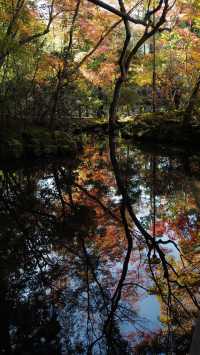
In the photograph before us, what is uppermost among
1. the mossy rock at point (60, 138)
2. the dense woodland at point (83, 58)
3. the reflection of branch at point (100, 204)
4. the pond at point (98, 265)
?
the dense woodland at point (83, 58)

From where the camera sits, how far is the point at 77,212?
708 cm

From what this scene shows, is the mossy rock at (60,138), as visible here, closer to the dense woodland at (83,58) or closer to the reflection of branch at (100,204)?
the dense woodland at (83,58)

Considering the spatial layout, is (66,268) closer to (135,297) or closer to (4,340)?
(135,297)

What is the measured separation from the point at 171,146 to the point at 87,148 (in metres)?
3.65

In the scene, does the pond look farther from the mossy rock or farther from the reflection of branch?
the mossy rock

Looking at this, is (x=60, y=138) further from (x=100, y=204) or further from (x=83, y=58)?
(x=100, y=204)

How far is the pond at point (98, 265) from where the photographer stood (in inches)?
129

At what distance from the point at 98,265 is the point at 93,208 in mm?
2640

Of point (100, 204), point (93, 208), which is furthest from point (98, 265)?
point (100, 204)

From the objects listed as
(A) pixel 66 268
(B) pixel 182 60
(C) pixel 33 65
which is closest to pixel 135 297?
(A) pixel 66 268

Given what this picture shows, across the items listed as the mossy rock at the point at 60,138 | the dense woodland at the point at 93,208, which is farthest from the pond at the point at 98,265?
the mossy rock at the point at 60,138

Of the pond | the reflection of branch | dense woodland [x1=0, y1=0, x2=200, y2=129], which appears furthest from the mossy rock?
the reflection of branch

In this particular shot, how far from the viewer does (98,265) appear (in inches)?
188

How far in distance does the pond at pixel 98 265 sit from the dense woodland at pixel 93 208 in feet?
0.05
